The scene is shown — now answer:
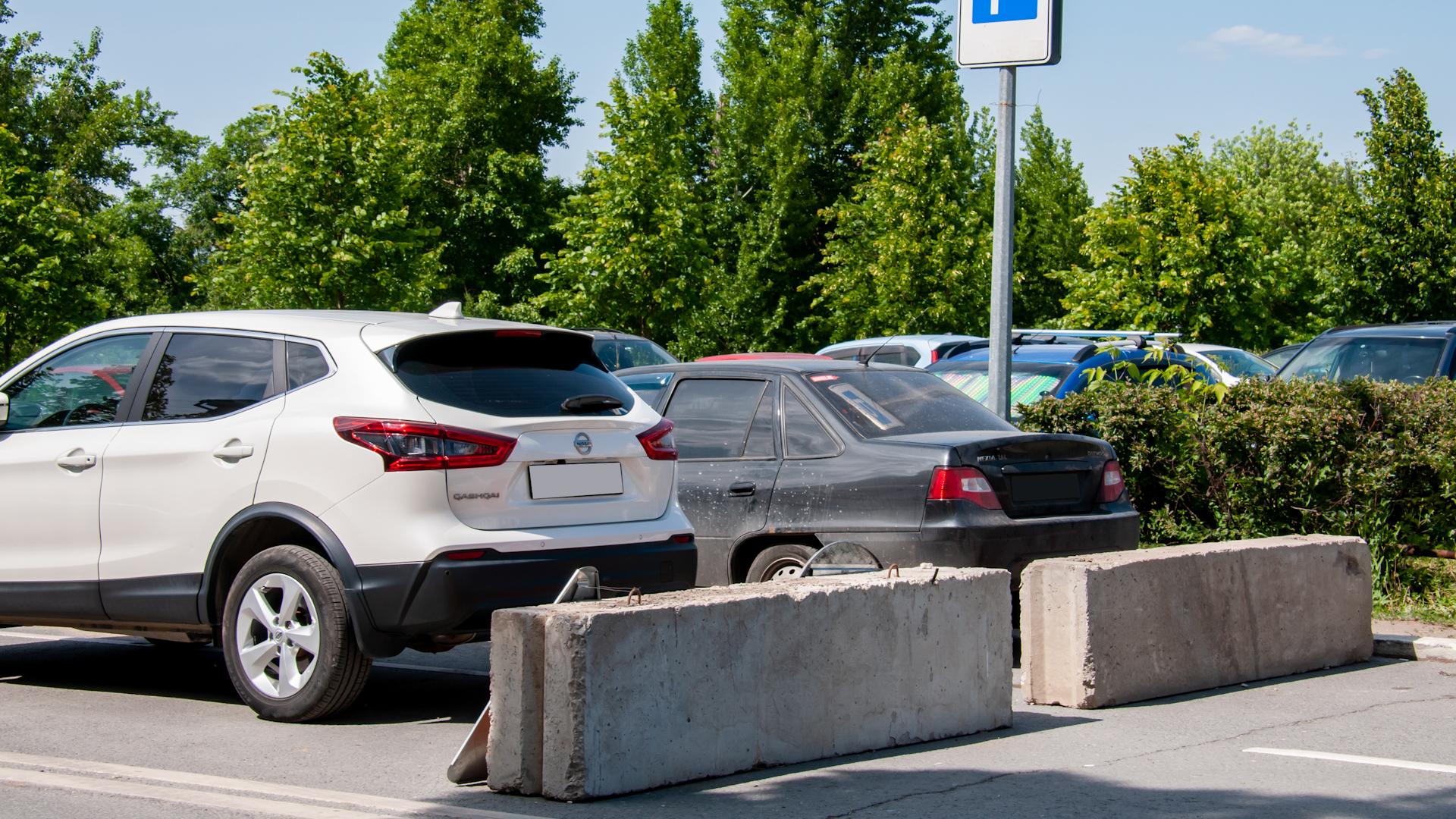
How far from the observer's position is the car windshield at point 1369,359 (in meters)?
13.9

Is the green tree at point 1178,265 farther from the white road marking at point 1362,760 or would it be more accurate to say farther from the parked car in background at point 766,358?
the white road marking at point 1362,760

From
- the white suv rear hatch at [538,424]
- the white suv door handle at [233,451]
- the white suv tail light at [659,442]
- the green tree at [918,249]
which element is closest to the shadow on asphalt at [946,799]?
the white suv rear hatch at [538,424]

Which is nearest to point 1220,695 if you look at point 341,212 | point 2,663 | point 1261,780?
point 1261,780

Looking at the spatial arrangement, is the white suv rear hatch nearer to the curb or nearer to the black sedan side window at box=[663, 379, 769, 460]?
the black sedan side window at box=[663, 379, 769, 460]

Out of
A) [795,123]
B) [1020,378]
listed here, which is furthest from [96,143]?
[1020,378]

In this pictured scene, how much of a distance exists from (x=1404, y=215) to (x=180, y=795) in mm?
22614

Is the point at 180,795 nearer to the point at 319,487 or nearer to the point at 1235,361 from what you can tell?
the point at 319,487

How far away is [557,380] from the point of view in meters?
6.48

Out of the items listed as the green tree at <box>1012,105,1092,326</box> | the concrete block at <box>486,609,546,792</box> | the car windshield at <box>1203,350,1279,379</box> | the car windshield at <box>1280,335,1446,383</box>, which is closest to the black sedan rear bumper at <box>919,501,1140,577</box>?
the concrete block at <box>486,609,546,792</box>

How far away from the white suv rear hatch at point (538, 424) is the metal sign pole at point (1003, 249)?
3.75m

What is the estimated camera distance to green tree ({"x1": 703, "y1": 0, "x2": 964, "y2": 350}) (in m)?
48.1

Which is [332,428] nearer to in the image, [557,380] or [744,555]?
[557,380]

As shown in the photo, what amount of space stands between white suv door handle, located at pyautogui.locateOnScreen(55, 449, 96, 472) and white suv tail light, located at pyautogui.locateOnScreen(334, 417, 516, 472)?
1516mm

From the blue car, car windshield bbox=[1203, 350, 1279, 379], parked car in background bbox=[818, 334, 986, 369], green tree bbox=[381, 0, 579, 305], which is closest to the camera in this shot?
the blue car
